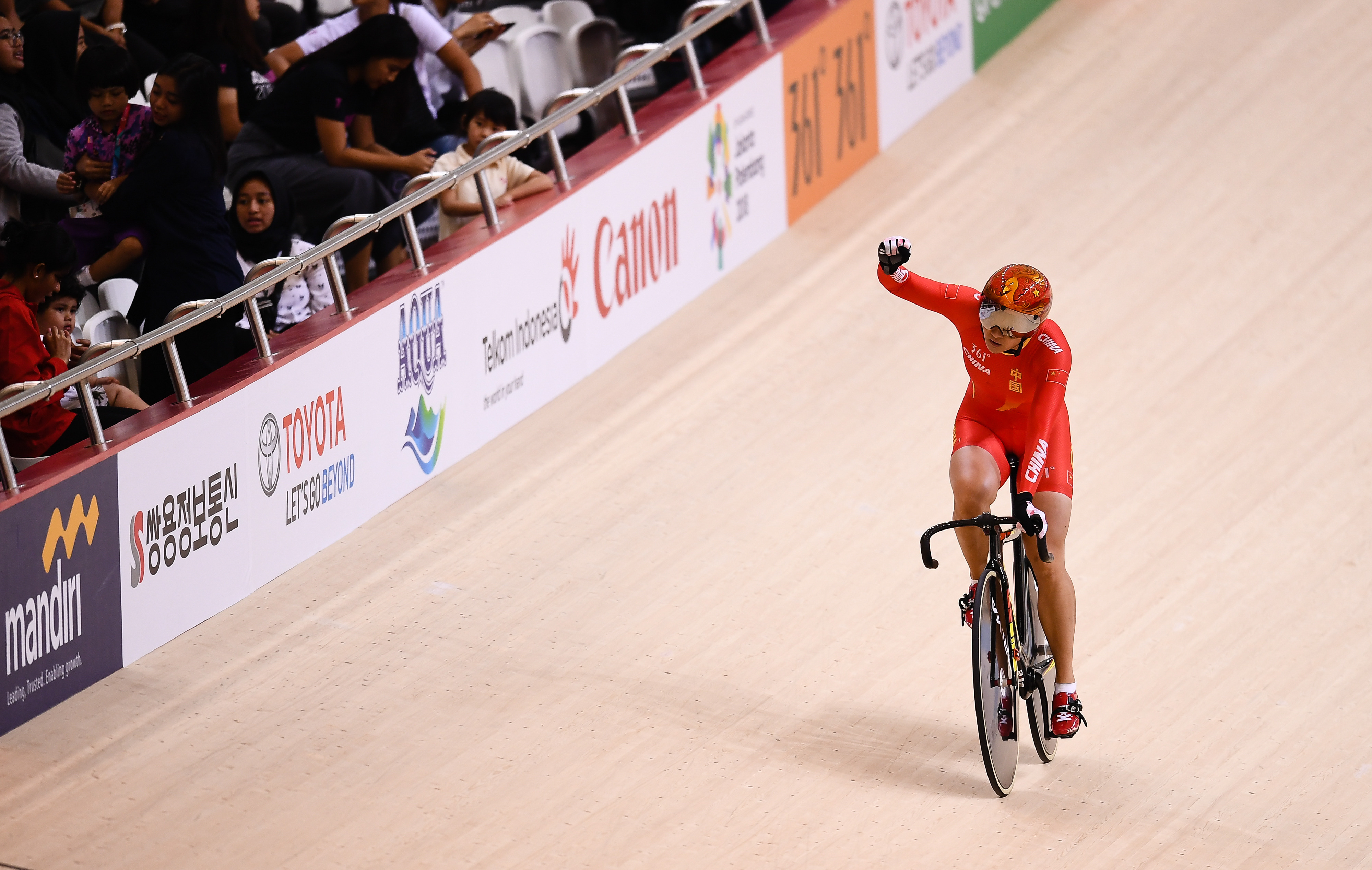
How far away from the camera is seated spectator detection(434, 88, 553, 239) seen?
273 inches

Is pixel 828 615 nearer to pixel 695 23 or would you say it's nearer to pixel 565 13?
pixel 695 23

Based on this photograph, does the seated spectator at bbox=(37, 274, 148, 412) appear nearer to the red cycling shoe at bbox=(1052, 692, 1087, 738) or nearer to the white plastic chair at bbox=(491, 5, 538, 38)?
the white plastic chair at bbox=(491, 5, 538, 38)

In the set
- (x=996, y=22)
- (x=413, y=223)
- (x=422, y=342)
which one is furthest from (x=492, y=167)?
(x=996, y=22)

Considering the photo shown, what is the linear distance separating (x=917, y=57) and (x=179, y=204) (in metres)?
4.81

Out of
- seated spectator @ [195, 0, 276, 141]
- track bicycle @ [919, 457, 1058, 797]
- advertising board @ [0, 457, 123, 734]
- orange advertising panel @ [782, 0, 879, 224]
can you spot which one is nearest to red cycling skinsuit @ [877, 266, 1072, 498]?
track bicycle @ [919, 457, 1058, 797]

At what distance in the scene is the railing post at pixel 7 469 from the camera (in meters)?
4.83

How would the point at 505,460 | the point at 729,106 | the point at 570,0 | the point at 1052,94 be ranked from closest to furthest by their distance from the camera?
the point at 505,460, the point at 729,106, the point at 570,0, the point at 1052,94

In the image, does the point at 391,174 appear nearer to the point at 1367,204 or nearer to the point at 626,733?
the point at 626,733

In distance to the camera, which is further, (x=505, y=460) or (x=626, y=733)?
(x=505, y=460)

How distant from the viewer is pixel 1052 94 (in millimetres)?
9758

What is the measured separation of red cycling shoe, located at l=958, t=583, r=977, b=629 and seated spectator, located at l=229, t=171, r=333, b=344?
2.77m

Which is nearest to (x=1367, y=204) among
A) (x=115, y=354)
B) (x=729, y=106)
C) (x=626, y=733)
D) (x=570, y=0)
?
(x=729, y=106)

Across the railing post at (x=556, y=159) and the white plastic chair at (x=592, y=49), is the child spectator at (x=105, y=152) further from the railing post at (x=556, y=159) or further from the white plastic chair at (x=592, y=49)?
the white plastic chair at (x=592, y=49)

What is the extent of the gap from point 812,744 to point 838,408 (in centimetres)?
231
